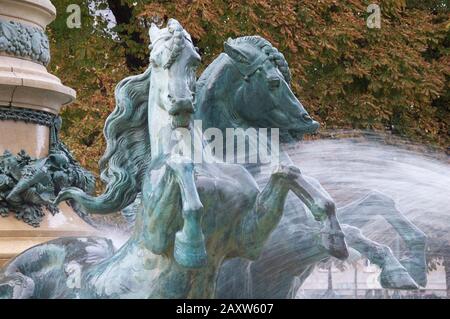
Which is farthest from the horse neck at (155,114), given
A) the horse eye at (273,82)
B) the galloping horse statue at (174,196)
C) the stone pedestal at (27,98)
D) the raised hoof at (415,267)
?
the stone pedestal at (27,98)

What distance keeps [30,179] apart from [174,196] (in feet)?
10.8

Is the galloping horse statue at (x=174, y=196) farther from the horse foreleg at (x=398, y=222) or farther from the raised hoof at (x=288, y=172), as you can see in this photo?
the horse foreleg at (x=398, y=222)

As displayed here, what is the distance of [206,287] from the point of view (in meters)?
5.00

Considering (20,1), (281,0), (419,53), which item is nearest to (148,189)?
(20,1)

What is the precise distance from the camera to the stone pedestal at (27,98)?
307 inches

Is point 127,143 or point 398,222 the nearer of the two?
point 127,143

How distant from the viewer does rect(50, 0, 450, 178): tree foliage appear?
565 inches

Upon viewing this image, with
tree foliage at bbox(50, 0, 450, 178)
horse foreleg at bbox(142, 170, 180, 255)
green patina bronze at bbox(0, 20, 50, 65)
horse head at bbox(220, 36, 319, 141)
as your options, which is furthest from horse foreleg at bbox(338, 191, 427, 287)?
tree foliage at bbox(50, 0, 450, 178)

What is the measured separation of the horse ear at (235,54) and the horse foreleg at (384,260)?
3.13 ft

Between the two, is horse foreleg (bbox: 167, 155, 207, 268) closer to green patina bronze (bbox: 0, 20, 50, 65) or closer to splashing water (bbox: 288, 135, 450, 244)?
splashing water (bbox: 288, 135, 450, 244)

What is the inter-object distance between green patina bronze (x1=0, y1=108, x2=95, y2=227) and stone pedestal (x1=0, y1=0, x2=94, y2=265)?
23mm

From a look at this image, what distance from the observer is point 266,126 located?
5.45 m

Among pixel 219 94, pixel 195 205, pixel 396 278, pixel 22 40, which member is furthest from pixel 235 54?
pixel 22 40

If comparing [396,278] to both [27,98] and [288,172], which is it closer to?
[288,172]
